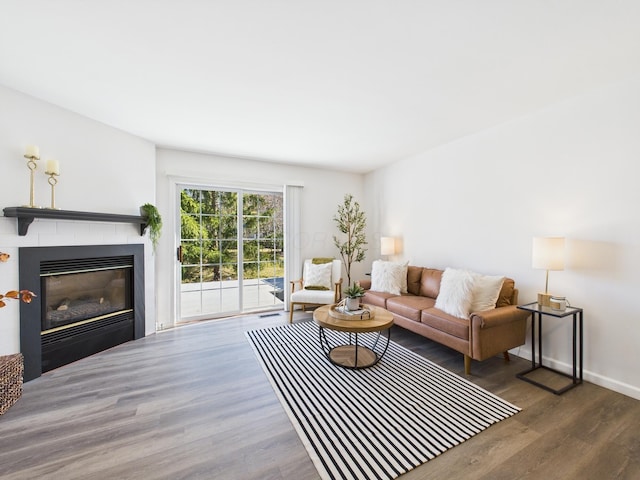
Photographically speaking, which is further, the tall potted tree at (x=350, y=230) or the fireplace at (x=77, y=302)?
the tall potted tree at (x=350, y=230)

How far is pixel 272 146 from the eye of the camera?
379 cm

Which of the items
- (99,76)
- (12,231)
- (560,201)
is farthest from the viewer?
(560,201)

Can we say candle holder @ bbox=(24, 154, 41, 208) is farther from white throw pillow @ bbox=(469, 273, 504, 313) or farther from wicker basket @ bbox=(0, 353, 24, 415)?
white throw pillow @ bbox=(469, 273, 504, 313)

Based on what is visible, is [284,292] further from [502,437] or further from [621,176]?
[621,176]

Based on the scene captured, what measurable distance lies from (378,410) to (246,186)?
360 cm

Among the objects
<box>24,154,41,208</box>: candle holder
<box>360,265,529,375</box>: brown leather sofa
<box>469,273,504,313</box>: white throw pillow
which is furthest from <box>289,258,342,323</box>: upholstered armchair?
<box>24,154,41,208</box>: candle holder

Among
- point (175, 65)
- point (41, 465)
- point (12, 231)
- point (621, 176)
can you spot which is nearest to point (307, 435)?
point (41, 465)

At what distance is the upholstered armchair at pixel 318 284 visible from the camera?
13.3 ft

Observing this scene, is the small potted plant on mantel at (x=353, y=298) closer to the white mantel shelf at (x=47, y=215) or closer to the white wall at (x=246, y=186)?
the white wall at (x=246, y=186)

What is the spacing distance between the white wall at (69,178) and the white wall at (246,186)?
0.79 feet

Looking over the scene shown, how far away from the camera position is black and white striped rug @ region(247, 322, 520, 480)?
160cm

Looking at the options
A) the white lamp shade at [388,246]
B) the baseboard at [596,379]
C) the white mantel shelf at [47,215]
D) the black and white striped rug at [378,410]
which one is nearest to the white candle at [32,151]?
the white mantel shelf at [47,215]

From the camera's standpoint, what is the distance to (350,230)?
5188 mm

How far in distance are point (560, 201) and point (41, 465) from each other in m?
4.34
